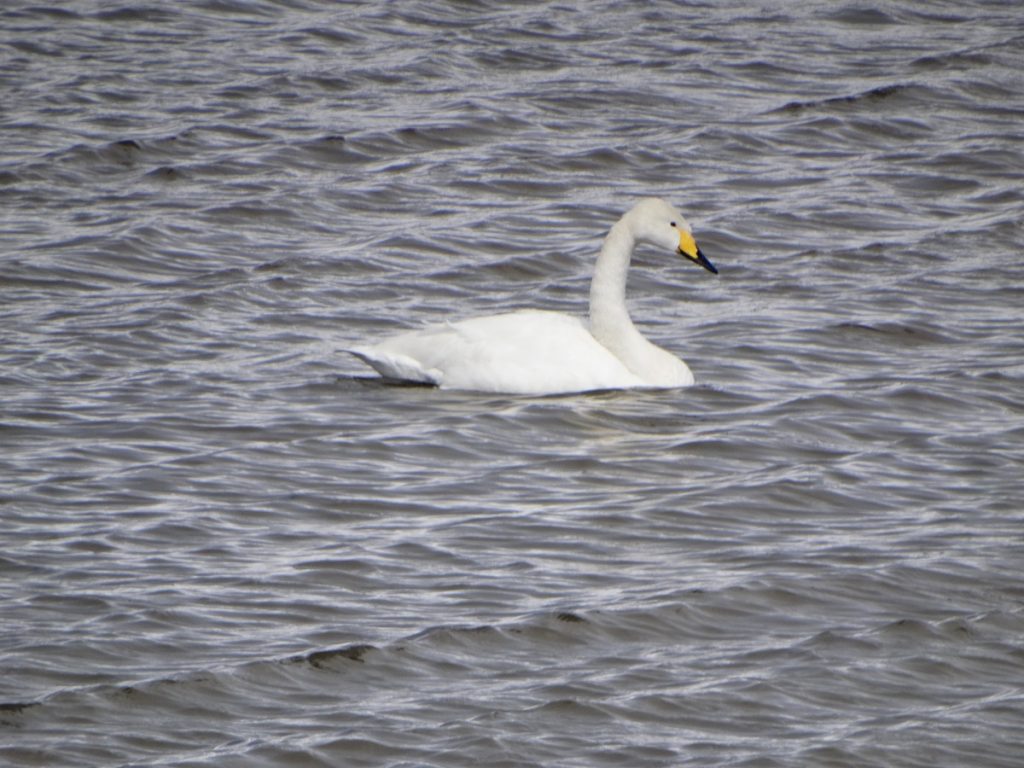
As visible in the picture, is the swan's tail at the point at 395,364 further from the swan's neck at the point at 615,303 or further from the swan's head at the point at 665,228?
the swan's head at the point at 665,228

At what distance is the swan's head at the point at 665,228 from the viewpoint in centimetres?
1079

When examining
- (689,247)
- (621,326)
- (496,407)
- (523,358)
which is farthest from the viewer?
(689,247)

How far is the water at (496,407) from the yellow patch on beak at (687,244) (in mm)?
536

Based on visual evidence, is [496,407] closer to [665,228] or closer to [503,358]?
[503,358]

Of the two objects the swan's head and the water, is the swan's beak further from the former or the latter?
the water

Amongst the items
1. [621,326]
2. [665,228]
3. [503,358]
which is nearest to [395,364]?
[503,358]

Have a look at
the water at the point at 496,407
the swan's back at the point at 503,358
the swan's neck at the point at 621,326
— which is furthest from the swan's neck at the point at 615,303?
the water at the point at 496,407

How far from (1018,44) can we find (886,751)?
548 inches

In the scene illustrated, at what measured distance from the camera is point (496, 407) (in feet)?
32.3

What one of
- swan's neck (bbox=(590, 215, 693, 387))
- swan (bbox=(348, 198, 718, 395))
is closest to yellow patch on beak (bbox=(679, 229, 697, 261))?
swan's neck (bbox=(590, 215, 693, 387))

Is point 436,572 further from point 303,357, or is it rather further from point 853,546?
point 303,357

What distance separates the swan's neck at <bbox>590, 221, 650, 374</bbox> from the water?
0.36 meters

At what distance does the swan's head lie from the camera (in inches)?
425

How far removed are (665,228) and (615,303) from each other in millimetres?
547
